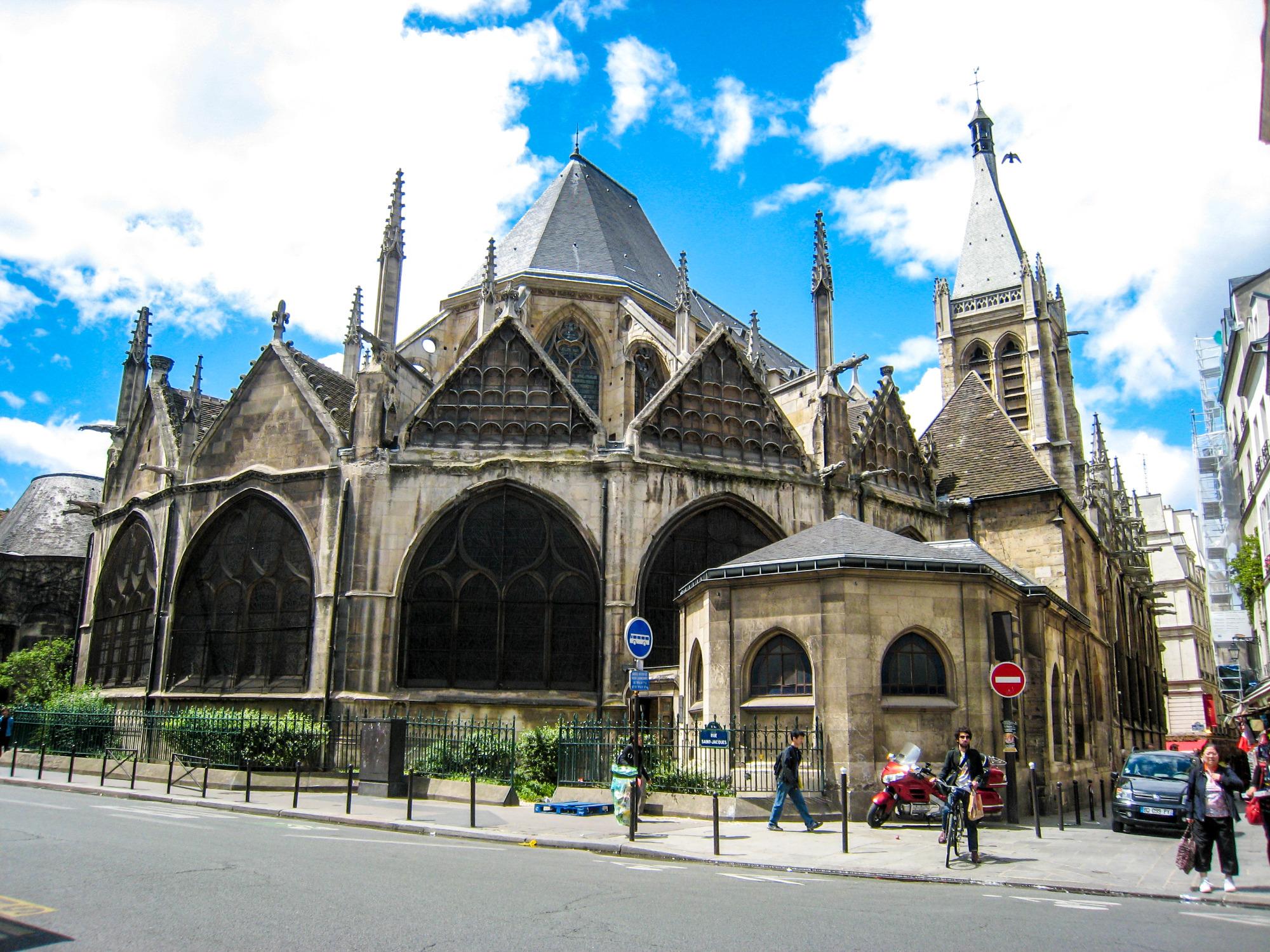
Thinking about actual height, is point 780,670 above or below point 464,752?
above

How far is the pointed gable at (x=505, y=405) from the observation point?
864 inches

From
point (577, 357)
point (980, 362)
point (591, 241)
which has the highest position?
point (980, 362)

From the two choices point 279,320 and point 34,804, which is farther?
point 279,320

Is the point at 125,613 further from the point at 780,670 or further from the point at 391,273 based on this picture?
the point at 780,670

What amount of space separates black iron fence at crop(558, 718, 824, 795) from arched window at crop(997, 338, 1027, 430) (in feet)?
116

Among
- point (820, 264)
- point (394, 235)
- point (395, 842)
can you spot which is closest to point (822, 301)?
point (820, 264)

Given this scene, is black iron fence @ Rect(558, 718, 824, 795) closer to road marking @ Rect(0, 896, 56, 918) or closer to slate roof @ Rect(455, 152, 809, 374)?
road marking @ Rect(0, 896, 56, 918)

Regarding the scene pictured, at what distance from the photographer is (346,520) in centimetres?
2109

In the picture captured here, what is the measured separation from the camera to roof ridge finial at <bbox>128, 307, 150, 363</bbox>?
2884 cm

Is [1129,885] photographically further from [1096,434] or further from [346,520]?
[1096,434]

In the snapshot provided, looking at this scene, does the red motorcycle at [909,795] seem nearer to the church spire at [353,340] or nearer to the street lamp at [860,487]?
the street lamp at [860,487]

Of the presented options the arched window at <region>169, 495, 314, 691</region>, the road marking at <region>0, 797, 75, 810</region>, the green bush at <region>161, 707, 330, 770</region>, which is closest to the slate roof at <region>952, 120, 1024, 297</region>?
the arched window at <region>169, 495, 314, 691</region>

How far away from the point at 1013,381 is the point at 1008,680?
3874 cm

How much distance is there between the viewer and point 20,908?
653 cm
